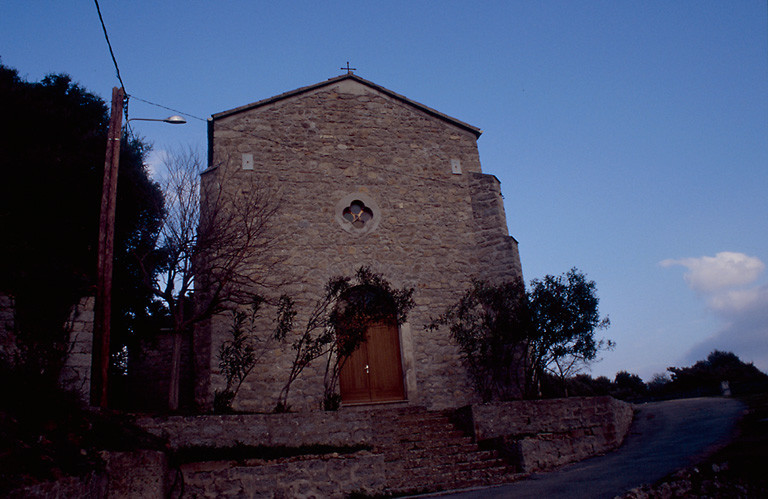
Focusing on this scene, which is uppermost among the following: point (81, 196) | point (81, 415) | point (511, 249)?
point (81, 196)

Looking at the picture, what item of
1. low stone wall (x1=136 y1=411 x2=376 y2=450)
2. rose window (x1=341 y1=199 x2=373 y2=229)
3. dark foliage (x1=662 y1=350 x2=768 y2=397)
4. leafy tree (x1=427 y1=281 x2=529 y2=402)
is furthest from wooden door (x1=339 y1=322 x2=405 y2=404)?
dark foliage (x1=662 y1=350 x2=768 y2=397)

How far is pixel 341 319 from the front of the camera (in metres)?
10.2

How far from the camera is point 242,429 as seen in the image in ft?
25.1

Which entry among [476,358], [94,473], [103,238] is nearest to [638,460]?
[476,358]

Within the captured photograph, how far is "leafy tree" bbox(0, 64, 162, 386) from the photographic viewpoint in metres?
7.07

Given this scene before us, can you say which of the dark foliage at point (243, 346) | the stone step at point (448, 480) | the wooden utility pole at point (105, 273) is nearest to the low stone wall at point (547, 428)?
the stone step at point (448, 480)

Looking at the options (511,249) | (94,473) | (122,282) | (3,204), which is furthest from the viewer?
(511,249)

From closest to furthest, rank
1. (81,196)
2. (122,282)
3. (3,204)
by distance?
(3,204) < (81,196) < (122,282)

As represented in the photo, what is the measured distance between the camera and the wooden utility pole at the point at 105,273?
7301mm

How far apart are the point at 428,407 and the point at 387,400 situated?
910 millimetres

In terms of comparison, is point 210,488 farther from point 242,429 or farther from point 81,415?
point 81,415

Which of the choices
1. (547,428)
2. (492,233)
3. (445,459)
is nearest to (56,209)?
(445,459)

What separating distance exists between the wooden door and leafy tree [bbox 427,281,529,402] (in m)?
1.04

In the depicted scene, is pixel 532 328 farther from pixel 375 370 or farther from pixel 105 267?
pixel 105 267
